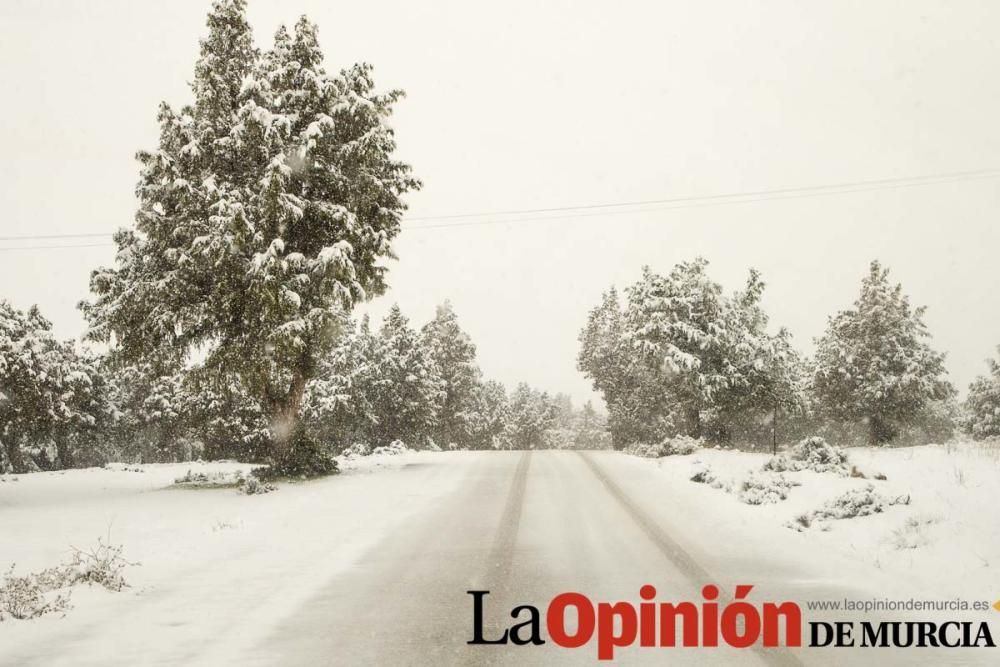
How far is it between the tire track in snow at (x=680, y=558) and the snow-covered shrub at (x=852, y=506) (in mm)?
2488

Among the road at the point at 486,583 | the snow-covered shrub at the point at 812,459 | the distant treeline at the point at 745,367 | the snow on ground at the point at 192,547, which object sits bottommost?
the snow on ground at the point at 192,547

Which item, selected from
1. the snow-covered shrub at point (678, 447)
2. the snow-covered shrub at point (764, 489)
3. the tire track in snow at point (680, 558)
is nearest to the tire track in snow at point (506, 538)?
the tire track in snow at point (680, 558)

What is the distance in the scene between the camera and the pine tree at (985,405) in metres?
61.9

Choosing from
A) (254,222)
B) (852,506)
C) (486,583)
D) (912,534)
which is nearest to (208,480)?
(254,222)

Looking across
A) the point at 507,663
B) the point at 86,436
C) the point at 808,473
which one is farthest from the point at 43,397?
the point at 507,663

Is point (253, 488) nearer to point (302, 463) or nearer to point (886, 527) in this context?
point (302, 463)

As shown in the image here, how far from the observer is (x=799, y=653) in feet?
19.0

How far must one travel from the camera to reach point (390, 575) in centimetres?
842

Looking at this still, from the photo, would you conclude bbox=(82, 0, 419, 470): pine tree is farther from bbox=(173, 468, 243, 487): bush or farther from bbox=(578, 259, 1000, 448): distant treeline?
bbox=(578, 259, 1000, 448): distant treeline

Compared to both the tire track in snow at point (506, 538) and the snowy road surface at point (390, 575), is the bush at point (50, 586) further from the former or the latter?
the tire track in snow at point (506, 538)

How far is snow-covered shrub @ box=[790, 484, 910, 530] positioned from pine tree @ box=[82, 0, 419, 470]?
41.5 ft

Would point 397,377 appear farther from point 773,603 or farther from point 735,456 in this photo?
point 773,603

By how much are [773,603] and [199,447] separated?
234 ft

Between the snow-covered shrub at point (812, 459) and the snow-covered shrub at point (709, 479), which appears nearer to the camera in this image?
the snow-covered shrub at point (709, 479)
